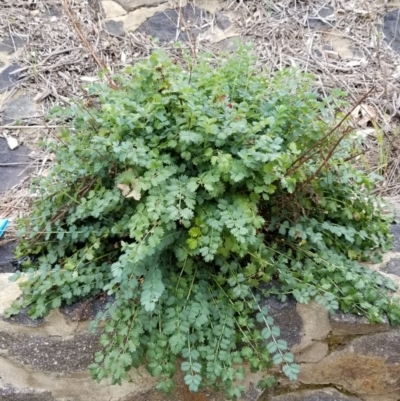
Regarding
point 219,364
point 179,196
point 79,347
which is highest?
point 179,196

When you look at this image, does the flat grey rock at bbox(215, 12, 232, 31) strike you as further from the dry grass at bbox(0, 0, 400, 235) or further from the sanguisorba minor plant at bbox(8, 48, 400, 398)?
the sanguisorba minor plant at bbox(8, 48, 400, 398)

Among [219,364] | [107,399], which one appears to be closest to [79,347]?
[107,399]

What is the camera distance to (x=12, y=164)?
3.23 m

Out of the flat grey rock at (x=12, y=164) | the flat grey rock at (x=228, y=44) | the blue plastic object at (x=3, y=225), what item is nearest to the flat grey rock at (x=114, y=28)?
the flat grey rock at (x=228, y=44)

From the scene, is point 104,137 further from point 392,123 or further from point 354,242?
point 392,123

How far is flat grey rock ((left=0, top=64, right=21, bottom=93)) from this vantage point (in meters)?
3.75

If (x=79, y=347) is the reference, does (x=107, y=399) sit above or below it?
below

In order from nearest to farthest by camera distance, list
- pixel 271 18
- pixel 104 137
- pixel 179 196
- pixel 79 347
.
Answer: pixel 179 196, pixel 104 137, pixel 79 347, pixel 271 18

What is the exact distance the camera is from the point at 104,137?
6.14ft

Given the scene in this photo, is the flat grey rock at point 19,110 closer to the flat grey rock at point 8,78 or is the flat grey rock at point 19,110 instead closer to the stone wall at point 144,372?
the flat grey rock at point 8,78

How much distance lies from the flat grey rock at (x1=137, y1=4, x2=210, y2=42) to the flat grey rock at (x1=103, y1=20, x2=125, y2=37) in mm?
138

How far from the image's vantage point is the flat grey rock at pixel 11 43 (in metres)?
4.02

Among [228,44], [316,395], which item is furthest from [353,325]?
[228,44]

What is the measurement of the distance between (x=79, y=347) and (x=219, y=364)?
0.56 m
